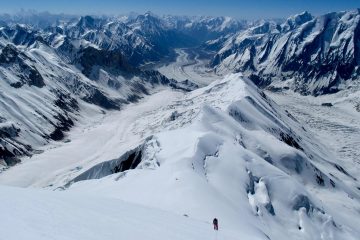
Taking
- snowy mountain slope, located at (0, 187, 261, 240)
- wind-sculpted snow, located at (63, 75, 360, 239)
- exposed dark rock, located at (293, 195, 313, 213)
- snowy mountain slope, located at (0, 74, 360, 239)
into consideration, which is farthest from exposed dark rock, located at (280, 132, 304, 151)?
snowy mountain slope, located at (0, 187, 261, 240)

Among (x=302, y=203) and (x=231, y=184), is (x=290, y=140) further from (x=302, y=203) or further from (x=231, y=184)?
(x=231, y=184)

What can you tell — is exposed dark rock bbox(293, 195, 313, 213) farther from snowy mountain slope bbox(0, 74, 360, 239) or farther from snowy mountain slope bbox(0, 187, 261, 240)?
snowy mountain slope bbox(0, 187, 261, 240)

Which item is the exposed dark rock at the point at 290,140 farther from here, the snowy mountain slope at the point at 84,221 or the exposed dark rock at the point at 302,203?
the snowy mountain slope at the point at 84,221

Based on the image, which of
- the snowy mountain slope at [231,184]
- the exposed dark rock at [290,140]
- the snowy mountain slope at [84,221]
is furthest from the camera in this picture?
the exposed dark rock at [290,140]

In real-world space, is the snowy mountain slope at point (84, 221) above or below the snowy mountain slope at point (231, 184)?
above

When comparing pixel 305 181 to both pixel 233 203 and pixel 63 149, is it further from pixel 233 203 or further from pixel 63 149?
pixel 63 149

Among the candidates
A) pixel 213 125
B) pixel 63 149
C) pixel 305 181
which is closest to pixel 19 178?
pixel 63 149

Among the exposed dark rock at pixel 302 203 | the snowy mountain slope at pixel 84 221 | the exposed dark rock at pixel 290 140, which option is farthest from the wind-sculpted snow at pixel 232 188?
the exposed dark rock at pixel 290 140

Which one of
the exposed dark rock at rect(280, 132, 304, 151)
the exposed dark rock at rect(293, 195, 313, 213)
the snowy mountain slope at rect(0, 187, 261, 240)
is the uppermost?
the snowy mountain slope at rect(0, 187, 261, 240)
